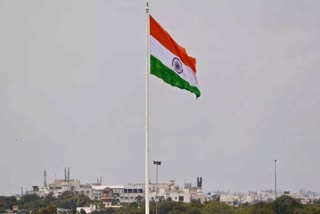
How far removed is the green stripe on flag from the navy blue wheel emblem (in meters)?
0.11

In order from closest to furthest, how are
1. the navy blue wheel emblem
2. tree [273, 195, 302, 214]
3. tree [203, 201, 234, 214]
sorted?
the navy blue wheel emblem
tree [273, 195, 302, 214]
tree [203, 201, 234, 214]

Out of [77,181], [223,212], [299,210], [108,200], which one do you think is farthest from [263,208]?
[77,181]

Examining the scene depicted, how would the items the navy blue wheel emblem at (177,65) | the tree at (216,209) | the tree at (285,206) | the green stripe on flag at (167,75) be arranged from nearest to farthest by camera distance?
the green stripe on flag at (167,75) → the navy blue wheel emblem at (177,65) → the tree at (285,206) → the tree at (216,209)

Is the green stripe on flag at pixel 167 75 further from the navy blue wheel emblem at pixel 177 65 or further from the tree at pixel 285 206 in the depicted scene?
the tree at pixel 285 206

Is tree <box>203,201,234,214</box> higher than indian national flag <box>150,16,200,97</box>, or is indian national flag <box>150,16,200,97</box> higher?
indian national flag <box>150,16,200,97</box>

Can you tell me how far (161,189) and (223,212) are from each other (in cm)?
8615

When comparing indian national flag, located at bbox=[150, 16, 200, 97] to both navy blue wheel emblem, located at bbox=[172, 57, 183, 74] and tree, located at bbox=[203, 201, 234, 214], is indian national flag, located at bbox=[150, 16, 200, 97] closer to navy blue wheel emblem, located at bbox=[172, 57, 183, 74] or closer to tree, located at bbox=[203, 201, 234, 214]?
navy blue wheel emblem, located at bbox=[172, 57, 183, 74]

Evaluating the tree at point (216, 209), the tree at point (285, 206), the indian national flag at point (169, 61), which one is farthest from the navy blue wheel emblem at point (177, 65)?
the tree at point (216, 209)

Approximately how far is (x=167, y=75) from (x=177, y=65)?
483mm

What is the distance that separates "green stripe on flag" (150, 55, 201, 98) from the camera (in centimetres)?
1555

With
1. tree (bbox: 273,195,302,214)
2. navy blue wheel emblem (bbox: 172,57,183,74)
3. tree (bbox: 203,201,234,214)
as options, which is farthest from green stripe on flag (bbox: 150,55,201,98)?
tree (bbox: 203,201,234,214)

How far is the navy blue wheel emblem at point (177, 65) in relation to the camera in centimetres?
1617

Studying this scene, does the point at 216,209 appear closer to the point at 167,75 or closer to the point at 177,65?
the point at 177,65

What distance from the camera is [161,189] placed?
568 ft
